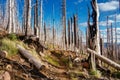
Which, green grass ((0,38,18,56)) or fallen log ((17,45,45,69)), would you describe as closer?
fallen log ((17,45,45,69))

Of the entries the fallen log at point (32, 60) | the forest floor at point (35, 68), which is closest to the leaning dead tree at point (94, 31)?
the forest floor at point (35, 68)

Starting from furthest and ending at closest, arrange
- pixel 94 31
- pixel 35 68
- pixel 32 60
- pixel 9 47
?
pixel 94 31 < pixel 9 47 < pixel 32 60 < pixel 35 68

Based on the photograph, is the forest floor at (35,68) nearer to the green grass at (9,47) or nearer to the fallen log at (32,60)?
the green grass at (9,47)

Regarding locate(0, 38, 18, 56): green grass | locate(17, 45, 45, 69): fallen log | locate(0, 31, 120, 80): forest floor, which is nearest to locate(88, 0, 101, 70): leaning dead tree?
locate(0, 31, 120, 80): forest floor

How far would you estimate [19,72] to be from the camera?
9.52m

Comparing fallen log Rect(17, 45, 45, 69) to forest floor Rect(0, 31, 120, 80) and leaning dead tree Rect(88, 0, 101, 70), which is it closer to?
forest floor Rect(0, 31, 120, 80)

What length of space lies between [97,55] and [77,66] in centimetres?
131

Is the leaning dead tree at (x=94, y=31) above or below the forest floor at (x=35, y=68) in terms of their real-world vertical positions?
above

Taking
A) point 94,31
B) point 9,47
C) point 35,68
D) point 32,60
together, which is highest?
point 94,31

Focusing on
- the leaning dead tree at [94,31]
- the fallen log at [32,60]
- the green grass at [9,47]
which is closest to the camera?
the fallen log at [32,60]

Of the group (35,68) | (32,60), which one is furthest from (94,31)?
(35,68)

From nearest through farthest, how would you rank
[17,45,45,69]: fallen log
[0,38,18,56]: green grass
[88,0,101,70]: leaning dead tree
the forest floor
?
the forest floor, [17,45,45,69]: fallen log, [0,38,18,56]: green grass, [88,0,101,70]: leaning dead tree

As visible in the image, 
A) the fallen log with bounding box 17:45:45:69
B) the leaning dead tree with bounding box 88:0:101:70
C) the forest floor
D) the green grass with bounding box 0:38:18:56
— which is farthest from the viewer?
the leaning dead tree with bounding box 88:0:101:70

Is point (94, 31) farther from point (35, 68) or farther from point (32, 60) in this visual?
point (35, 68)
